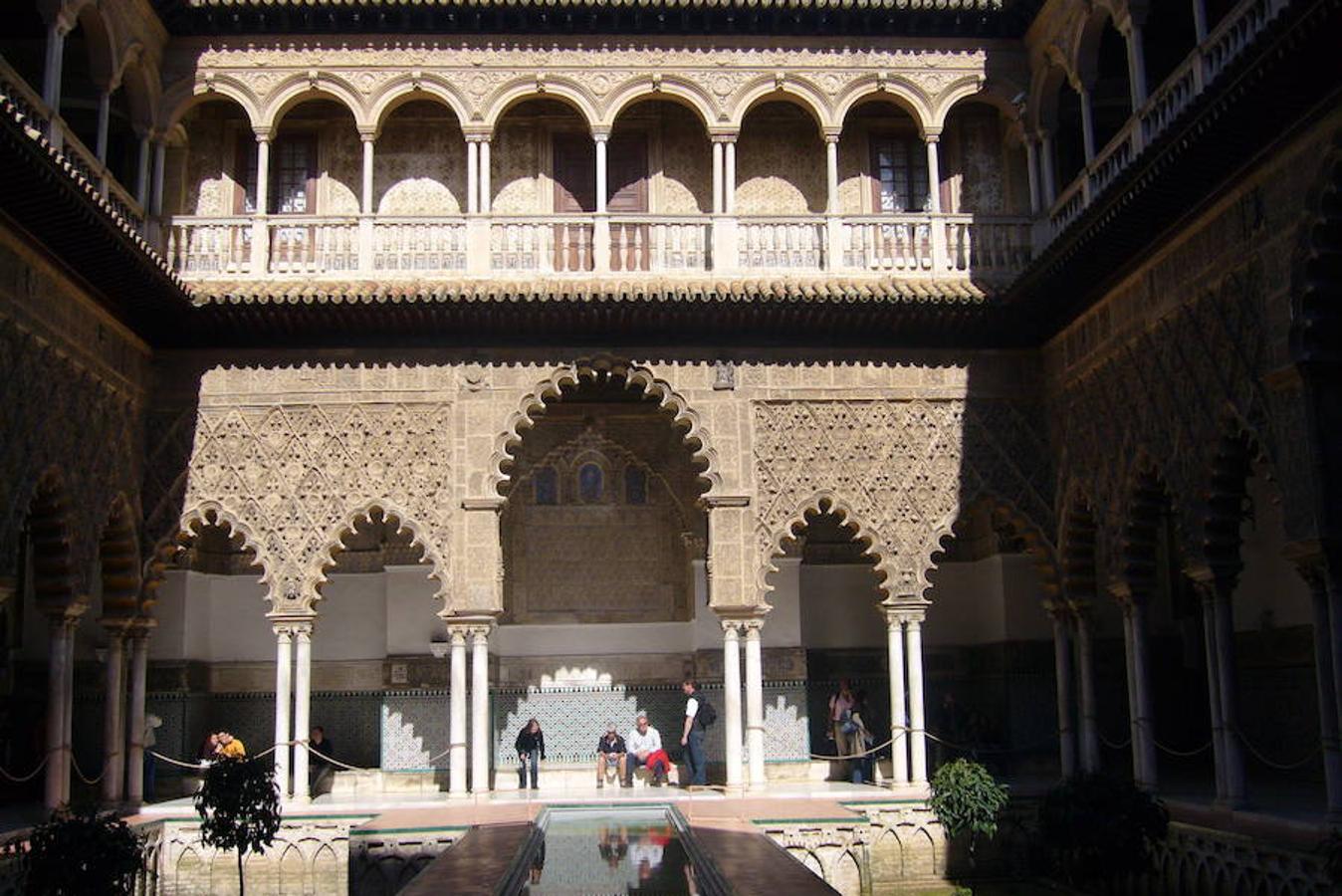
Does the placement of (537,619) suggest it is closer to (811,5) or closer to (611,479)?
(611,479)

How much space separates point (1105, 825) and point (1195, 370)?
3.56 metres

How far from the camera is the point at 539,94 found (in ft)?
48.5

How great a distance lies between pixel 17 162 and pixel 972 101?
32.5 feet

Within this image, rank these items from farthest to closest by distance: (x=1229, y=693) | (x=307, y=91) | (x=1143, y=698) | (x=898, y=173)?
(x=898, y=173), (x=307, y=91), (x=1143, y=698), (x=1229, y=693)

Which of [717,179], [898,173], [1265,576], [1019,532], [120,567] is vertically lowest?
[1265,576]

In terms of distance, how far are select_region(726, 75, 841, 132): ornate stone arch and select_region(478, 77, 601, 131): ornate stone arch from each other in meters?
1.43

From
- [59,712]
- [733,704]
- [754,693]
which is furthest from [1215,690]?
[59,712]

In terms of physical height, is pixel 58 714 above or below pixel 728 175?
below

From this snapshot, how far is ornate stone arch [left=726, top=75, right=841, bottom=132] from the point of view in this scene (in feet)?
48.4

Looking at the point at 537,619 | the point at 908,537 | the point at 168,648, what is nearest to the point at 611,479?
the point at 537,619

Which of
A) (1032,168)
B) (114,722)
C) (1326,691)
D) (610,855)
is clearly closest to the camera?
(610,855)

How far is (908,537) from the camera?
1416 centimetres

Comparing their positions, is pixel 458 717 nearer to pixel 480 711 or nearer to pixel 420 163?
pixel 480 711

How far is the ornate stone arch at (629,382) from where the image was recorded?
46.3ft
